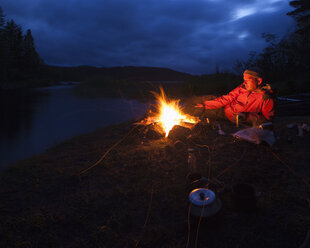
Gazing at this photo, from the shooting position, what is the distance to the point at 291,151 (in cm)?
450

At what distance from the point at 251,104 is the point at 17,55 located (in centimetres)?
3989

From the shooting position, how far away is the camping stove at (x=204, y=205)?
2.23m

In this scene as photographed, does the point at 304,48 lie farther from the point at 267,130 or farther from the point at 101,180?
the point at 101,180

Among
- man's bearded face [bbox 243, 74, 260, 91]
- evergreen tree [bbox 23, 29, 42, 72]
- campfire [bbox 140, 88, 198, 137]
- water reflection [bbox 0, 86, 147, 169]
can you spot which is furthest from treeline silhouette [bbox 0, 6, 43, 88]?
man's bearded face [bbox 243, 74, 260, 91]

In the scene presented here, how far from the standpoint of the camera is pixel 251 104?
516cm

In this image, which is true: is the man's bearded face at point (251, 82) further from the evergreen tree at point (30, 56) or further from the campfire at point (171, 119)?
the evergreen tree at point (30, 56)

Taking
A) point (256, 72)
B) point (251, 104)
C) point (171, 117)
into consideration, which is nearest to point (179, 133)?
point (171, 117)

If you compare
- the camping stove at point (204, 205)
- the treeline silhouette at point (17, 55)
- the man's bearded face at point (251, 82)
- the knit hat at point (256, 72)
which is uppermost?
the treeline silhouette at point (17, 55)

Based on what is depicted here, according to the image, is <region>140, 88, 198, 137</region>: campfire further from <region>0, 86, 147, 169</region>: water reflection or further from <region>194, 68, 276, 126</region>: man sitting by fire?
<region>0, 86, 147, 169</region>: water reflection

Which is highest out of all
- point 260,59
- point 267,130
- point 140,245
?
point 260,59

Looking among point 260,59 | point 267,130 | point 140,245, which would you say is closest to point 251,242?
point 140,245

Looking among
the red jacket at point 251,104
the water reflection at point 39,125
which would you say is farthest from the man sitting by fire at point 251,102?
the water reflection at point 39,125

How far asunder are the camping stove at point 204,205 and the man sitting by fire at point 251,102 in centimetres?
341

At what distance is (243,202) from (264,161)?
198cm
